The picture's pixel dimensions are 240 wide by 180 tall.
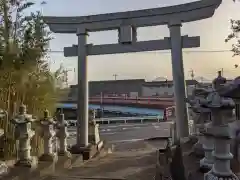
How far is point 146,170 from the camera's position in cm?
566

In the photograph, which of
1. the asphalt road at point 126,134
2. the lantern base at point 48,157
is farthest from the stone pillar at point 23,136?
the asphalt road at point 126,134

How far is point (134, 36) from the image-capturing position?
26.5ft

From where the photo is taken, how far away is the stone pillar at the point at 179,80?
7418mm

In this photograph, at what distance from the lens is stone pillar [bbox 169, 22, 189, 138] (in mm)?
7418

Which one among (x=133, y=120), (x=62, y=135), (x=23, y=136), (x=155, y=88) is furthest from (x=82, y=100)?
(x=155, y=88)

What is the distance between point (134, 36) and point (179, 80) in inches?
67.2

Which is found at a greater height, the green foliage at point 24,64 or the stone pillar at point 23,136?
the green foliage at point 24,64

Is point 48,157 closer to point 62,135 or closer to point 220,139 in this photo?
point 62,135

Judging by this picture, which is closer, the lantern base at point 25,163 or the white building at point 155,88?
the lantern base at point 25,163

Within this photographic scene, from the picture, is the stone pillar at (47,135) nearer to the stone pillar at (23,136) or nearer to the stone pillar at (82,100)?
the stone pillar at (23,136)

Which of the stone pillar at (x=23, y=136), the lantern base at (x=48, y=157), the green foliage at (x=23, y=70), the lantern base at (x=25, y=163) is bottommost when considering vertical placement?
the lantern base at (x=48, y=157)

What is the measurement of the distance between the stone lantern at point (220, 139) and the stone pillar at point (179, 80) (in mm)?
4573

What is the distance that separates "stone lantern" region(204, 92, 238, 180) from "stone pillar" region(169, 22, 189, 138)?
4.57 metres

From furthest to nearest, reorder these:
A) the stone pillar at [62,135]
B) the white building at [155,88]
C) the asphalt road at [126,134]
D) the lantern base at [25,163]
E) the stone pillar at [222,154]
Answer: the white building at [155,88] < the asphalt road at [126,134] < the stone pillar at [62,135] < the lantern base at [25,163] < the stone pillar at [222,154]
